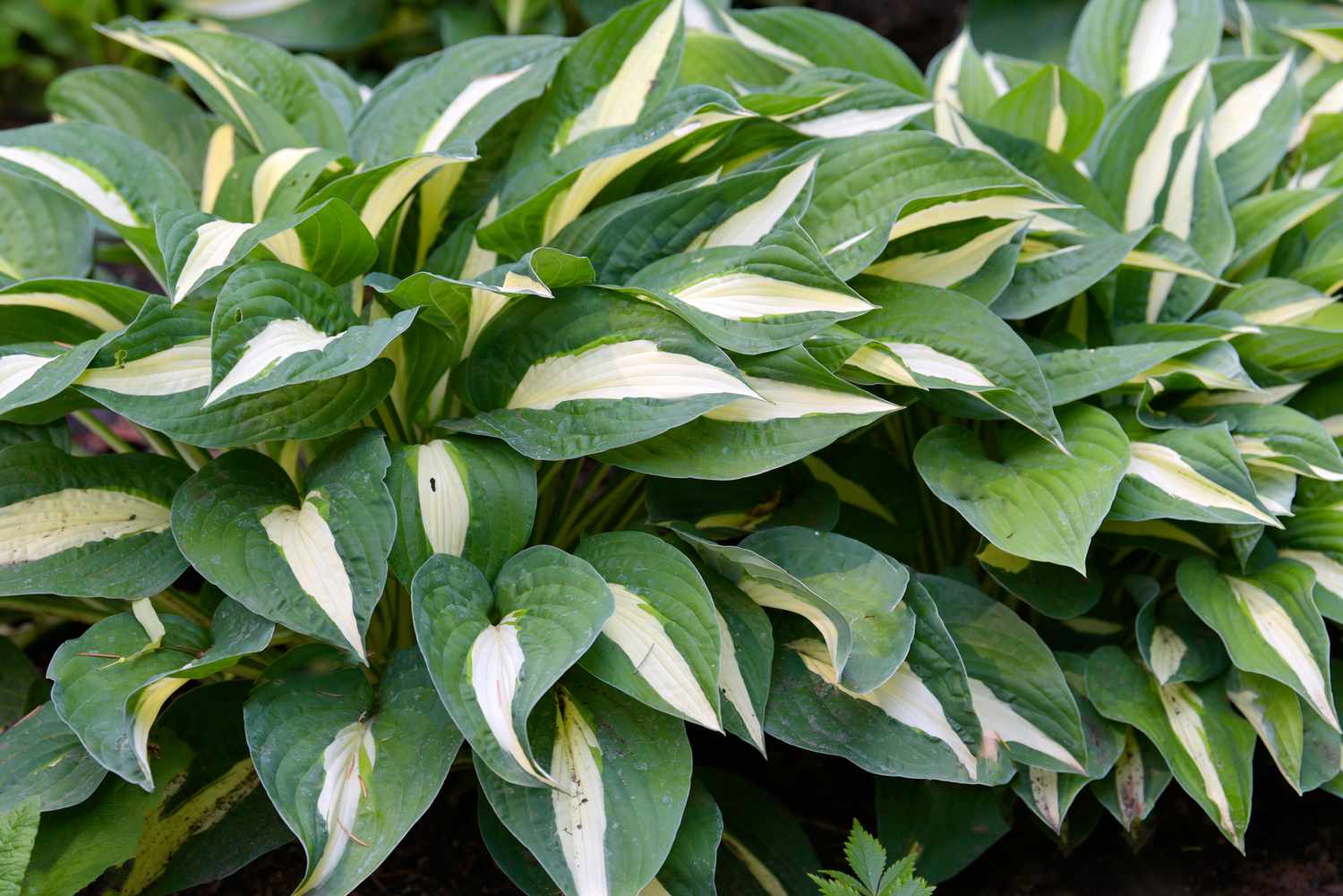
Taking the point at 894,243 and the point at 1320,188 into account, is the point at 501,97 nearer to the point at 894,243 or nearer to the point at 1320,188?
the point at 894,243

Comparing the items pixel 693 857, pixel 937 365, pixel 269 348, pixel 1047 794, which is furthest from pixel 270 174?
pixel 1047 794

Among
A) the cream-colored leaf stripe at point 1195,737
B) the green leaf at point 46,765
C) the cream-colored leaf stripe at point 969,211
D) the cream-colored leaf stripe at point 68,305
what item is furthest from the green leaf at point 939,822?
the cream-colored leaf stripe at point 68,305

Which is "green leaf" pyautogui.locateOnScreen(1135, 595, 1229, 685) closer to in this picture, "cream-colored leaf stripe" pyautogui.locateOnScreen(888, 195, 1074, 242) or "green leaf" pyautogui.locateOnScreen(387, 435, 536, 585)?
"cream-colored leaf stripe" pyautogui.locateOnScreen(888, 195, 1074, 242)

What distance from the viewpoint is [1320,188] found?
1.78 metres

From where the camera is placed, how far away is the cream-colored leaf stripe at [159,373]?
3.95ft

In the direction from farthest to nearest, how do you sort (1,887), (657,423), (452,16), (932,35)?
(932,35), (452,16), (657,423), (1,887)

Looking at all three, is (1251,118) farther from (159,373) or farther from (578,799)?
(159,373)

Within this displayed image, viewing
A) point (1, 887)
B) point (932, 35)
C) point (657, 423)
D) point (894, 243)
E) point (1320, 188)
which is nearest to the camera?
point (1, 887)

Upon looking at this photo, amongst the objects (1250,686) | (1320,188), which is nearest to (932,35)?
(1320,188)

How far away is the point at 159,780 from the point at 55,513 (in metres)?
0.32

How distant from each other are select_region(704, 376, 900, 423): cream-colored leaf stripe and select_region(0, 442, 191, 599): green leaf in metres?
0.64

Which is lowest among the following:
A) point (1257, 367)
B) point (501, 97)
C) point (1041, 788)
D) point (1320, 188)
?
point (1041, 788)

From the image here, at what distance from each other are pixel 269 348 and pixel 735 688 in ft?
1.97

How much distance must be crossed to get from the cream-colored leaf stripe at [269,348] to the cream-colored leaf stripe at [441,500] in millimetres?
167
